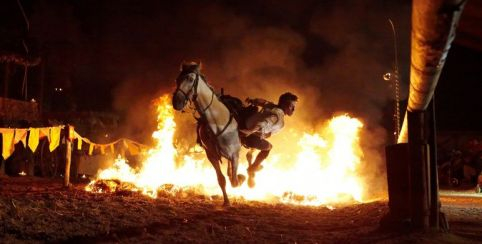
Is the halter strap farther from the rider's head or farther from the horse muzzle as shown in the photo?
the rider's head

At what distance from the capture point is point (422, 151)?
22.1 ft

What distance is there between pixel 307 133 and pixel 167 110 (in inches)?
291

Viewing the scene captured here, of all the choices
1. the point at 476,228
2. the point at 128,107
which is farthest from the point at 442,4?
the point at 128,107

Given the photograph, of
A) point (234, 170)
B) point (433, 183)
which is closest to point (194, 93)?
point (234, 170)

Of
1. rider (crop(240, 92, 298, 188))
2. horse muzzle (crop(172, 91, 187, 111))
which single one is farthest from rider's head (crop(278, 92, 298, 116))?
horse muzzle (crop(172, 91, 187, 111))

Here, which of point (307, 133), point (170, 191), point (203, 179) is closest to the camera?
point (170, 191)

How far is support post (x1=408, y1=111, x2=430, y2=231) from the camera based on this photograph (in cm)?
662

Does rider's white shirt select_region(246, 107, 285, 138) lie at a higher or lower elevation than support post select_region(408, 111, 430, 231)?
higher

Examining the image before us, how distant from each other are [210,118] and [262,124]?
1322 millimetres

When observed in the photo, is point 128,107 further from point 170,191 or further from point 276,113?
point 276,113

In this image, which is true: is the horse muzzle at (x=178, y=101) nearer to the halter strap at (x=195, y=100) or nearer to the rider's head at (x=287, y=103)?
the halter strap at (x=195, y=100)

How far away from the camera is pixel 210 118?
368 inches

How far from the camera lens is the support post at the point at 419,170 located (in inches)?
261

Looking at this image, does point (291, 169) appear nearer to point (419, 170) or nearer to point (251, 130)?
point (251, 130)
